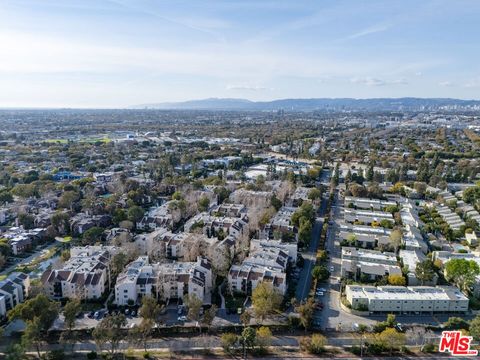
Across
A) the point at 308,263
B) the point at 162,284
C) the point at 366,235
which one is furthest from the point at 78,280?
the point at 366,235

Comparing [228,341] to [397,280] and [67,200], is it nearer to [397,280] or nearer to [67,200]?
[397,280]

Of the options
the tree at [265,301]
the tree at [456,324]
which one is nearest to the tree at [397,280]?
the tree at [456,324]

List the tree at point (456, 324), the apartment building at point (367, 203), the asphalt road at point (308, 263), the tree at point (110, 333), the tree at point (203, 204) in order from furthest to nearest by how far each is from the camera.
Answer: the apartment building at point (367, 203) → the tree at point (203, 204) → the asphalt road at point (308, 263) → the tree at point (456, 324) → the tree at point (110, 333)

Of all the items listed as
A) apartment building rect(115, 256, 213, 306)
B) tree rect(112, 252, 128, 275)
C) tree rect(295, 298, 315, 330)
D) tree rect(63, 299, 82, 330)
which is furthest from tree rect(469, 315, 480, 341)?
tree rect(112, 252, 128, 275)

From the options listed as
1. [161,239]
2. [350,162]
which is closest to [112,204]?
[161,239]

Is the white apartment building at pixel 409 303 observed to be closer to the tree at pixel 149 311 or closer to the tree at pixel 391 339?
the tree at pixel 391 339

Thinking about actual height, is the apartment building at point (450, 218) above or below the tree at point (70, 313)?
below

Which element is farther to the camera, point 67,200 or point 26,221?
point 67,200
